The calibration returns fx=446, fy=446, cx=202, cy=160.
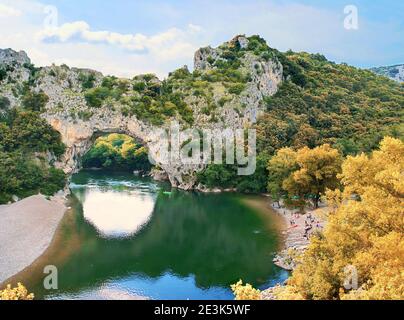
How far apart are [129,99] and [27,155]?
15.5 meters

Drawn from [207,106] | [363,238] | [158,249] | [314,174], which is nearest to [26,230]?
[158,249]

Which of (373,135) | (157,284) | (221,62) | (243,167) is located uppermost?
(221,62)

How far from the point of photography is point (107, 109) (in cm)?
5444

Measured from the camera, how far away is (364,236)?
16.3 meters

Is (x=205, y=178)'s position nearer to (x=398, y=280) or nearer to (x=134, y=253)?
(x=134, y=253)

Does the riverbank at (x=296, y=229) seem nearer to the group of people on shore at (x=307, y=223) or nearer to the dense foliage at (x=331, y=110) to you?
the group of people on shore at (x=307, y=223)

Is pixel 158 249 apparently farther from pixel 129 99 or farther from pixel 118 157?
pixel 118 157

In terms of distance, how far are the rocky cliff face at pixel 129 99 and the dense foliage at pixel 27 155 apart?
8.08 ft

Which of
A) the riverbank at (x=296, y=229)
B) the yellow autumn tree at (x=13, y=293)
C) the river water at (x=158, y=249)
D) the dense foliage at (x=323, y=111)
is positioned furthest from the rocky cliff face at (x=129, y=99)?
the yellow autumn tree at (x=13, y=293)

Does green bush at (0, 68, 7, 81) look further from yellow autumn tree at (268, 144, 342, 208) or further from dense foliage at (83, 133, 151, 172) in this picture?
yellow autumn tree at (268, 144, 342, 208)

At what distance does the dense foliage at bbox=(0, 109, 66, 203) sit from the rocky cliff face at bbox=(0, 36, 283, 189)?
246 centimetres

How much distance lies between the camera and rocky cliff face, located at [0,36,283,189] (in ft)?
173
